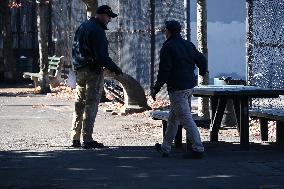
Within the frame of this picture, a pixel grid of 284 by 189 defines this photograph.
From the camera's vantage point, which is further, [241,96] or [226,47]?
[226,47]

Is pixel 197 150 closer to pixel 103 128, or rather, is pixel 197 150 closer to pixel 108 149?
pixel 108 149

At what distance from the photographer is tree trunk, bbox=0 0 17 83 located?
29422mm

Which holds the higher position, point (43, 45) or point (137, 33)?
point (137, 33)

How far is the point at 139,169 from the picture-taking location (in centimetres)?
806

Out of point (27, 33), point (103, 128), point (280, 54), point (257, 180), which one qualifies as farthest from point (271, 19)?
point (27, 33)

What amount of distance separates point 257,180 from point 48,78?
17446mm

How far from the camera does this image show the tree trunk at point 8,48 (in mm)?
29422

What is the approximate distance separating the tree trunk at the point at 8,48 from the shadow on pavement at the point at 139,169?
2028 centimetres

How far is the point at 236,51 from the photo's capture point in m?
20.1

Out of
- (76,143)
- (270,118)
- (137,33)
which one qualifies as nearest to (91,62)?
(76,143)

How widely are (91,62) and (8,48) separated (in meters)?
20.4

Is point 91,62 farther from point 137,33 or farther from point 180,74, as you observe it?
point 137,33

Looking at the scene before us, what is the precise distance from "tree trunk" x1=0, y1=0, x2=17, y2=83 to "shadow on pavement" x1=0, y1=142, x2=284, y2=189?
66.5ft

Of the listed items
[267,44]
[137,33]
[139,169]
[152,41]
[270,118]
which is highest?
[137,33]
